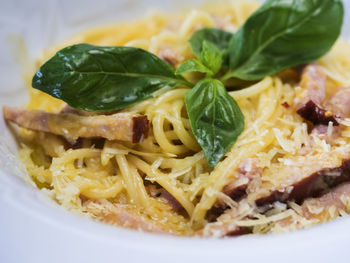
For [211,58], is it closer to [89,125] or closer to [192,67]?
[192,67]

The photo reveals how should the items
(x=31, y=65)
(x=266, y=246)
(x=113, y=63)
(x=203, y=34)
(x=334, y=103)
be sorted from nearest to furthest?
(x=266, y=246), (x=113, y=63), (x=334, y=103), (x=203, y=34), (x=31, y=65)

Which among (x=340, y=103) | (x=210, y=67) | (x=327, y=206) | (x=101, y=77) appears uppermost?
(x=101, y=77)

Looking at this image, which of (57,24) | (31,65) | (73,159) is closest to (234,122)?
(73,159)

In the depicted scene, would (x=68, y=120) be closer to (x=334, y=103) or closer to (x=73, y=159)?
(x=73, y=159)

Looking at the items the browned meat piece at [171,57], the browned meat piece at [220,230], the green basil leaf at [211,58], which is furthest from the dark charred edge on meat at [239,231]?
the browned meat piece at [171,57]

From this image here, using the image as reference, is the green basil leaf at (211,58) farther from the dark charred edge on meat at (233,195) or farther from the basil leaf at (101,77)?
the dark charred edge on meat at (233,195)

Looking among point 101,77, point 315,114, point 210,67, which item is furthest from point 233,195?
point 101,77
